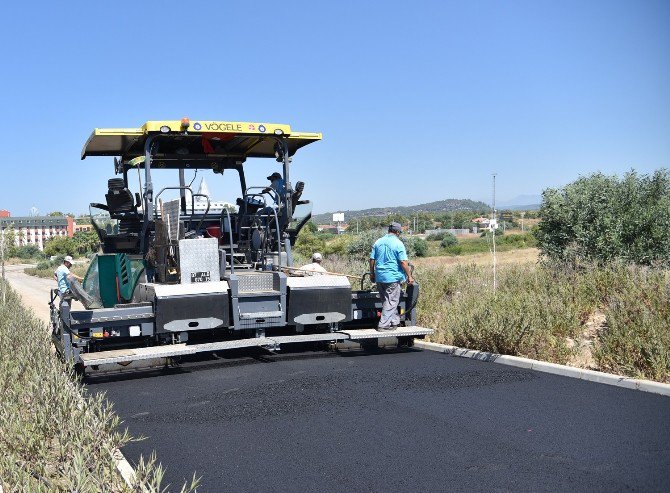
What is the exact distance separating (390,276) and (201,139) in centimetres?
324

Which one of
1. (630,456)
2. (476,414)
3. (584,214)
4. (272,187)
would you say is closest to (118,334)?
(272,187)

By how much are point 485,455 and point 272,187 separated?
18.6 ft

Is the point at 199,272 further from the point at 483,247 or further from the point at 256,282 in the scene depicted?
the point at 483,247

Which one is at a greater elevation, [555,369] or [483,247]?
[555,369]

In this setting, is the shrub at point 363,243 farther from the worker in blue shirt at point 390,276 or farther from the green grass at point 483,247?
the worker in blue shirt at point 390,276

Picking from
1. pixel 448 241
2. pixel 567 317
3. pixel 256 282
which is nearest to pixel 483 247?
pixel 448 241

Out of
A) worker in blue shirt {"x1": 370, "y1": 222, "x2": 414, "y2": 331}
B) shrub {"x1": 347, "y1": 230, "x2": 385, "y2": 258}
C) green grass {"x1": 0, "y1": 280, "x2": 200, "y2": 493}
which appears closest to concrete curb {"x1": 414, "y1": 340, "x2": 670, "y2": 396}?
worker in blue shirt {"x1": 370, "y1": 222, "x2": 414, "y2": 331}

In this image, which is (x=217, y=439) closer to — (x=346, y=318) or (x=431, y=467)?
(x=431, y=467)

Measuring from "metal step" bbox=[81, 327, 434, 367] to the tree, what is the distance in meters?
9.20

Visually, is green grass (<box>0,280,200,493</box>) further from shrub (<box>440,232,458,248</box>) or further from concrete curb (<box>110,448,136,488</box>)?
shrub (<box>440,232,458,248</box>)

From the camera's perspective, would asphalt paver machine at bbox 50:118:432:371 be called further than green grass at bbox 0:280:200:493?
Yes

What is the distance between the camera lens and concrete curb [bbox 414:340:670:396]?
22.9 ft

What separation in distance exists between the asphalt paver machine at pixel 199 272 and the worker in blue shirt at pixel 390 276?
0.64 ft

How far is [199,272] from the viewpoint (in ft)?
28.6
